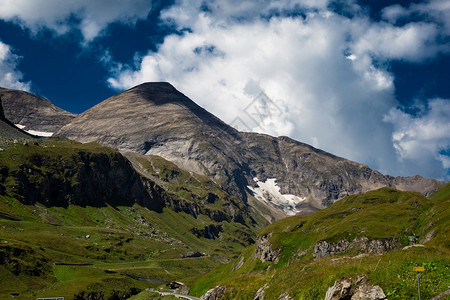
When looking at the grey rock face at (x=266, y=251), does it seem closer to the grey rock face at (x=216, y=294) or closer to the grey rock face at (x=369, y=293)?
the grey rock face at (x=216, y=294)

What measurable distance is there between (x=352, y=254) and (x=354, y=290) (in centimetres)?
1799

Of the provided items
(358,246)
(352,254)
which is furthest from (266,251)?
(352,254)

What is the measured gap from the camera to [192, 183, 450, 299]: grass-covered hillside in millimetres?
24219

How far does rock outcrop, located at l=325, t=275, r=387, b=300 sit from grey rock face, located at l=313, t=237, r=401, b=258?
2173 inches

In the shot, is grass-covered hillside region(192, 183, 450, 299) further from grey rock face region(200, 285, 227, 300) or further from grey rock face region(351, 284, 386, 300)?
grey rock face region(200, 285, 227, 300)

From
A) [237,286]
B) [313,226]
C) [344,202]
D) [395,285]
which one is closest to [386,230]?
[313,226]

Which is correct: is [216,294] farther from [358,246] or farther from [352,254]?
[358,246]

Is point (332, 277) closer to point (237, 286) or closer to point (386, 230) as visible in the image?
point (237, 286)

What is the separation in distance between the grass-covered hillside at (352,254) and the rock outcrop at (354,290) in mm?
514

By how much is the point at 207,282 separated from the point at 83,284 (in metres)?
83.4

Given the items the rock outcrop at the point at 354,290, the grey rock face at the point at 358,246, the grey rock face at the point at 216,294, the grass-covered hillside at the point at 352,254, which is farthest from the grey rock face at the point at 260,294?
the grey rock face at the point at 358,246

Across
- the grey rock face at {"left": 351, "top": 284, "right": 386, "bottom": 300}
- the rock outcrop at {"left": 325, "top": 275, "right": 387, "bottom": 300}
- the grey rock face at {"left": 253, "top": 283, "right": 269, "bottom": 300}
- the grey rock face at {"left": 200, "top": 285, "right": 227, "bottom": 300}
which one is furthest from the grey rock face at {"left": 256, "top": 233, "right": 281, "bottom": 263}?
the grey rock face at {"left": 351, "top": 284, "right": 386, "bottom": 300}

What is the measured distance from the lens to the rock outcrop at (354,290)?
22.6 m

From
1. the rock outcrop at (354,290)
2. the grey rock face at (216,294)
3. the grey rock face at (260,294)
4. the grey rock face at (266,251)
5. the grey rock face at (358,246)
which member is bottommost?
the grey rock face at (216,294)
